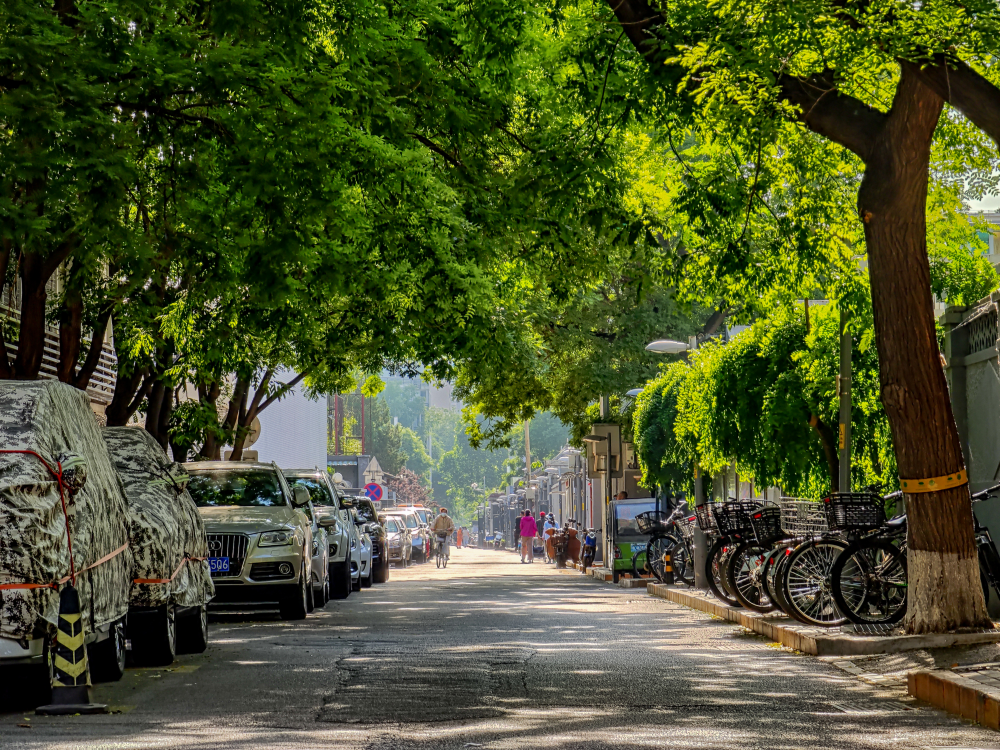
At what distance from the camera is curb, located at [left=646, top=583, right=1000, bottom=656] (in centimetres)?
1129

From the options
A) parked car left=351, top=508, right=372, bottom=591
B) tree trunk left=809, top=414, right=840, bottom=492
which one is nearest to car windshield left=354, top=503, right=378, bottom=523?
parked car left=351, top=508, right=372, bottom=591

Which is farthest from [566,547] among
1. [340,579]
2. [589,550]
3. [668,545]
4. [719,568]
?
[719,568]

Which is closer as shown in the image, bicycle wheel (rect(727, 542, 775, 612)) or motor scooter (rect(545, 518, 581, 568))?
bicycle wheel (rect(727, 542, 775, 612))

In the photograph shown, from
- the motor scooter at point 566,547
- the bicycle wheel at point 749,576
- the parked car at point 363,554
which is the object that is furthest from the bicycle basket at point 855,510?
the motor scooter at point 566,547

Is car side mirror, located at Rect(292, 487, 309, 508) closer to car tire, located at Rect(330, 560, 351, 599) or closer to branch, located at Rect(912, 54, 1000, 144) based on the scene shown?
car tire, located at Rect(330, 560, 351, 599)

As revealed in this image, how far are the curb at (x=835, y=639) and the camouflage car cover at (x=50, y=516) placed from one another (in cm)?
582

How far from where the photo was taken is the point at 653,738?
24.4 feet

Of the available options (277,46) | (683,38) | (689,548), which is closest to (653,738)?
(683,38)

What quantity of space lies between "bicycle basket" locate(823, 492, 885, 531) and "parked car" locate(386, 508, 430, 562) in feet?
123

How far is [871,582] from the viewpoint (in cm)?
1281

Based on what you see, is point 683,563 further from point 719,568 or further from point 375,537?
point 375,537

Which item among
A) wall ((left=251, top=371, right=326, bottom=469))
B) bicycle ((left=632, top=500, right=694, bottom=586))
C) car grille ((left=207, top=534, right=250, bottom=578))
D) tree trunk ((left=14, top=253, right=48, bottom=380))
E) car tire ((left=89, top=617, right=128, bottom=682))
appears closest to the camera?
car tire ((left=89, top=617, right=128, bottom=682))

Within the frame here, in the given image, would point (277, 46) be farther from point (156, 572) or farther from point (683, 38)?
point (156, 572)

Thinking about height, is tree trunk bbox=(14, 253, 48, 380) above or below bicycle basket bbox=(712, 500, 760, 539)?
above
